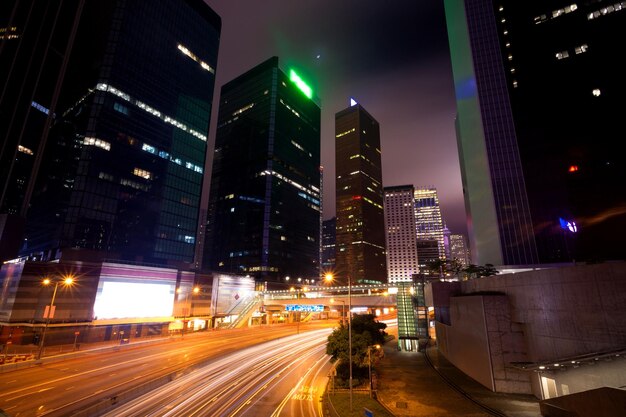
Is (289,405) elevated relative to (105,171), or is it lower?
lower

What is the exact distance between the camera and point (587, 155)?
7338cm

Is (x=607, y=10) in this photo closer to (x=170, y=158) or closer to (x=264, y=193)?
(x=170, y=158)

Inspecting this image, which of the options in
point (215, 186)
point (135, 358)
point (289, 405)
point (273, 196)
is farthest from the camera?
point (215, 186)

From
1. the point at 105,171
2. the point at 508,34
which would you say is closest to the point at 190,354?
the point at 105,171

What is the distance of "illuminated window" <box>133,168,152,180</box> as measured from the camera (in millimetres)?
103044

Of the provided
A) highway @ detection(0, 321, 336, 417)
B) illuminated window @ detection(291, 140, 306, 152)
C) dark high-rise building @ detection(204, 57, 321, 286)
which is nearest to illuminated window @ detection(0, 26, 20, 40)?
highway @ detection(0, 321, 336, 417)

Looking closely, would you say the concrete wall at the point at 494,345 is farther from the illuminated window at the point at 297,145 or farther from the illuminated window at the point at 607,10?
the illuminated window at the point at 297,145

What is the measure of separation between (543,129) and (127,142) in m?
124

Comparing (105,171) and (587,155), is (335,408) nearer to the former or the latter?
(587,155)

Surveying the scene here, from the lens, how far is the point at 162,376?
3628 cm

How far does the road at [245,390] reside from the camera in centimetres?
2748

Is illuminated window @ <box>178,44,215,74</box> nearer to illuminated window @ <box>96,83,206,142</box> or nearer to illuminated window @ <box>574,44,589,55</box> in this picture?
illuminated window @ <box>96,83,206,142</box>

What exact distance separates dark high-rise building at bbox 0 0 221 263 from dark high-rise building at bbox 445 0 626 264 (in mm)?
99757

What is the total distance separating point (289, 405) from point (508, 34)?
108365 mm
